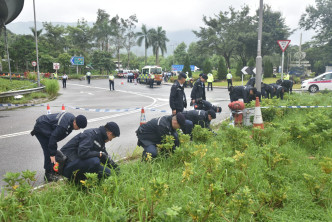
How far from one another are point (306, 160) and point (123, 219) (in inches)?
140

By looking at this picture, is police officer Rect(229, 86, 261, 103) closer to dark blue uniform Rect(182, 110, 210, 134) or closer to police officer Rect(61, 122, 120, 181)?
dark blue uniform Rect(182, 110, 210, 134)

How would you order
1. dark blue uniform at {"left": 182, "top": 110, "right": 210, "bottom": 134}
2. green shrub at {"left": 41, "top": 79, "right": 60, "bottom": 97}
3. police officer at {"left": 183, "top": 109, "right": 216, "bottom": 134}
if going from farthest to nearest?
green shrub at {"left": 41, "top": 79, "right": 60, "bottom": 97}, dark blue uniform at {"left": 182, "top": 110, "right": 210, "bottom": 134}, police officer at {"left": 183, "top": 109, "right": 216, "bottom": 134}

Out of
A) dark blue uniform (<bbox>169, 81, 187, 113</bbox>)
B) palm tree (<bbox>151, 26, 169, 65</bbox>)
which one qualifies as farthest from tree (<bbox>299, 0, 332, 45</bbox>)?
dark blue uniform (<bbox>169, 81, 187, 113</bbox>)

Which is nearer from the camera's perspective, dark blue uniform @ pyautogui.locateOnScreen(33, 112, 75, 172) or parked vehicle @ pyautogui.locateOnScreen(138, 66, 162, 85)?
dark blue uniform @ pyautogui.locateOnScreen(33, 112, 75, 172)

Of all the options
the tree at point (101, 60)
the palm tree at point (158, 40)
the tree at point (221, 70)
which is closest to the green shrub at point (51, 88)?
the tree at point (221, 70)

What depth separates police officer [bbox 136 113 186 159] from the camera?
458 centimetres

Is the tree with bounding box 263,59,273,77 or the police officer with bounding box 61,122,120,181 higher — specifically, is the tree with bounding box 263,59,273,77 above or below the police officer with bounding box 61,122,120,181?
above

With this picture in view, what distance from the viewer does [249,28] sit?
46.1 metres

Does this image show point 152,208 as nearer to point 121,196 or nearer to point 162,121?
point 121,196

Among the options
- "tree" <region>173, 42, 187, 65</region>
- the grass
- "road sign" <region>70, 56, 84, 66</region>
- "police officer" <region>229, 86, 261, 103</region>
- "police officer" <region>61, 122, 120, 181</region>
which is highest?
"tree" <region>173, 42, 187, 65</region>

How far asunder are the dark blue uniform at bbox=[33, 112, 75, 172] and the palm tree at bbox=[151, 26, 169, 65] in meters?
65.7

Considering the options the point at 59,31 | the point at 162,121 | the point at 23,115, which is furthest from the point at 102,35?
the point at 162,121

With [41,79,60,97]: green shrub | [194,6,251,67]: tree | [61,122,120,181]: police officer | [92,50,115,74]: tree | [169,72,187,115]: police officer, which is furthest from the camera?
[92,50,115,74]: tree

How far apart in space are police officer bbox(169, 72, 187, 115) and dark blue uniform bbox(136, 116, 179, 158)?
2.29 m
